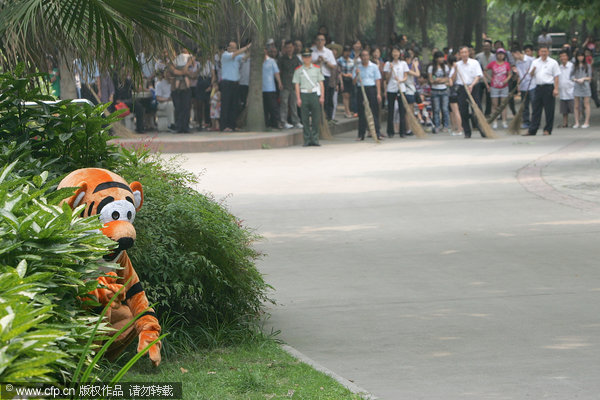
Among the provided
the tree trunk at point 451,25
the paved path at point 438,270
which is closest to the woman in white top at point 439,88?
the paved path at point 438,270

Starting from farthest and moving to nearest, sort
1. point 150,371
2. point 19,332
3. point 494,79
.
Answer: point 494,79 < point 150,371 < point 19,332

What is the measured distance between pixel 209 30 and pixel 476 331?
310cm

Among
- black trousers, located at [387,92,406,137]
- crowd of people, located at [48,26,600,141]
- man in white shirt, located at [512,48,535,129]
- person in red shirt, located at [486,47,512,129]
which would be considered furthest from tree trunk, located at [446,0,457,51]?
black trousers, located at [387,92,406,137]

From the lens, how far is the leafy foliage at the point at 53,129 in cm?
588

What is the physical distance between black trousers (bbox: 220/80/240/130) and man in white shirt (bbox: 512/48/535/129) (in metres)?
6.77

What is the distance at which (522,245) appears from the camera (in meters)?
9.29

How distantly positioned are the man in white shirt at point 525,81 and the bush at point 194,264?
672 inches

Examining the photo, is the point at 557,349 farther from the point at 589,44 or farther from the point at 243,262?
the point at 589,44

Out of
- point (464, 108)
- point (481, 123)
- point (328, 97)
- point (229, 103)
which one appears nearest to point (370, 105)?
point (464, 108)

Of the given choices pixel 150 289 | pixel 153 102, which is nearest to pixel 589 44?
pixel 153 102

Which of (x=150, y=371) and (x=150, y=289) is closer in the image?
(x=150, y=371)

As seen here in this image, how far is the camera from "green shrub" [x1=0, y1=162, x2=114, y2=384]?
2941mm

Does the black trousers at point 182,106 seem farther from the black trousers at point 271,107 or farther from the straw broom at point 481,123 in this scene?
the straw broom at point 481,123

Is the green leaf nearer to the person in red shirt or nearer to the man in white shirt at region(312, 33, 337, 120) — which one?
the man in white shirt at region(312, 33, 337, 120)
